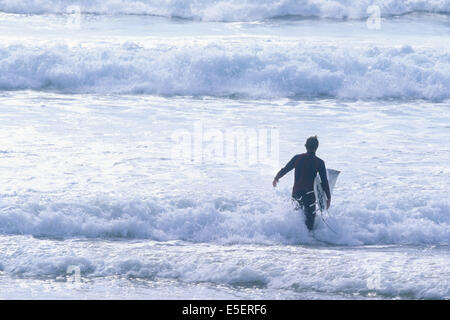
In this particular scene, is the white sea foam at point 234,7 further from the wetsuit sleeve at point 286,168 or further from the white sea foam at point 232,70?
the wetsuit sleeve at point 286,168

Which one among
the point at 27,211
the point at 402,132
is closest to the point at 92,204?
the point at 27,211

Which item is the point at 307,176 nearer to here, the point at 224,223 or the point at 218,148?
the point at 224,223

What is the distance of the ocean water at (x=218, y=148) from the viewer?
8883 mm

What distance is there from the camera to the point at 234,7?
2608 cm

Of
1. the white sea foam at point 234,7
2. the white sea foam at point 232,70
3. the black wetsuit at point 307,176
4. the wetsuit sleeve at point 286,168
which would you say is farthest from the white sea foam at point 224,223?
the white sea foam at point 234,7

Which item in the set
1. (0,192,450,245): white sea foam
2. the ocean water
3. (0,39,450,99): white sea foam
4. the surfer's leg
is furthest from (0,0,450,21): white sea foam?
the surfer's leg

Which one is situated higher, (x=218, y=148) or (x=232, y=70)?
(x=232, y=70)

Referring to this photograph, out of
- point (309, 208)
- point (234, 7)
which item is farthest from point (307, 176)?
point (234, 7)

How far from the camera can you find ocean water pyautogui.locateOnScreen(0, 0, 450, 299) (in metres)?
8.88

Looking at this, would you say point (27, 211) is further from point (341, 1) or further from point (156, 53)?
point (341, 1)

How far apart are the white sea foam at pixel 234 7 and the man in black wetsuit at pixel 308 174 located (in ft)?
54.6

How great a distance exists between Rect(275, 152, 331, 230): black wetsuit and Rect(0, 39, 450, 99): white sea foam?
936 centimetres

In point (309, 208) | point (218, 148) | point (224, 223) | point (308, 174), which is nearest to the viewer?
point (308, 174)

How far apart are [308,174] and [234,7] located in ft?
56.2
